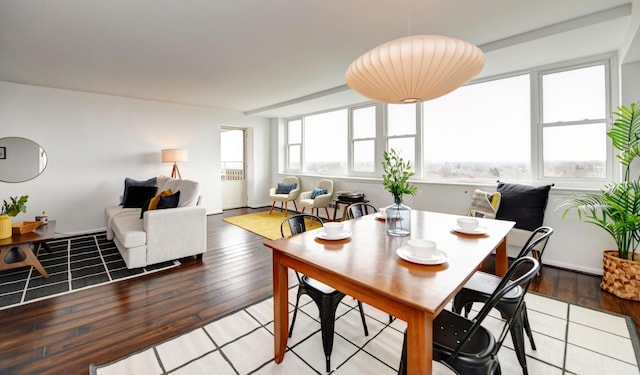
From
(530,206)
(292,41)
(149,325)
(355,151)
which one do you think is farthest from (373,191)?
(149,325)

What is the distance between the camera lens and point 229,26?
2.54m

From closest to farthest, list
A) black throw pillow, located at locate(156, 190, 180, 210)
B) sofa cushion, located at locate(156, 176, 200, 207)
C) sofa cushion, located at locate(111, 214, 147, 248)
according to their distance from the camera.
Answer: sofa cushion, located at locate(111, 214, 147, 248), black throw pillow, located at locate(156, 190, 180, 210), sofa cushion, located at locate(156, 176, 200, 207)

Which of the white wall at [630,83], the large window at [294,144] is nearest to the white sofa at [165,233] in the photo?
the large window at [294,144]

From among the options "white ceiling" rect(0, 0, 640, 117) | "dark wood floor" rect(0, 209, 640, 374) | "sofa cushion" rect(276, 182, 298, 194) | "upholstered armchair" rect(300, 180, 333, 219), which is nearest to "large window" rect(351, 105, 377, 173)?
"upholstered armchair" rect(300, 180, 333, 219)

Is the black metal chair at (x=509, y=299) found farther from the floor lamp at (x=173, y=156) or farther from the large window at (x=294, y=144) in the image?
the large window at (x=294, y=144)

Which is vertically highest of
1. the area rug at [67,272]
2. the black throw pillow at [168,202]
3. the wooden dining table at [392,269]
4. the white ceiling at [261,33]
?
the white ceiling at [261,33]

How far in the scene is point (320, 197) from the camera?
5.28m

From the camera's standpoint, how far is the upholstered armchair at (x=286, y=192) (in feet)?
19.7

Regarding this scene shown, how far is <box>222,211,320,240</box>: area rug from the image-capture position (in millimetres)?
4580

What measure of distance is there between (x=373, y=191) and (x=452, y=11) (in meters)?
3.09

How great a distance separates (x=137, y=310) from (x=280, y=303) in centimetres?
147

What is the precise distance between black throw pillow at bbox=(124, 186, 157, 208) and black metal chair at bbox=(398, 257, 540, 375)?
178 inches

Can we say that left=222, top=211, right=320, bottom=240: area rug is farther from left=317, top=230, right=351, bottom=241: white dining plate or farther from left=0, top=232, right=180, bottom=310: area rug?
left=317, top=230, right=351, bottom=241: white dining plate

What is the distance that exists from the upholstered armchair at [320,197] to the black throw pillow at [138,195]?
2620 mm
